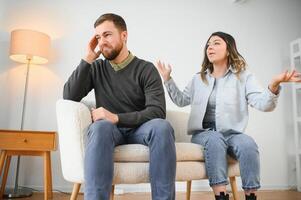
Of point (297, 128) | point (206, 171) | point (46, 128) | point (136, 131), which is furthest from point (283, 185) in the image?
point (46, 128)

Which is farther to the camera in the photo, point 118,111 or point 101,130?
point 118,111

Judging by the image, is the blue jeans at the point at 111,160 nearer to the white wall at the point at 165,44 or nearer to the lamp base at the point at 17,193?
the lamp base at the point at 17,193

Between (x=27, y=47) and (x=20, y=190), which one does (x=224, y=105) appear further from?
(x=20, y=190)

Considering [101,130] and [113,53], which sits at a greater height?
[113,53]

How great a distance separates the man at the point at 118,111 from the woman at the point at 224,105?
29 centimetres

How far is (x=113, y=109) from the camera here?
130cm

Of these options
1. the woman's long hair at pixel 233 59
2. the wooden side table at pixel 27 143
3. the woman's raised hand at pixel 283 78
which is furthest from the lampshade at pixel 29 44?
the woman's raised hand at pixel 283 78

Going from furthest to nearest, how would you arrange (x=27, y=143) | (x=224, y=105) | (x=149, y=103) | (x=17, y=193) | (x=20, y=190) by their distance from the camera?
(x=20, y=190)
(x=17, y=193)
(x=27, y=143)
(x=224, y=105)
(x=149, y=103)

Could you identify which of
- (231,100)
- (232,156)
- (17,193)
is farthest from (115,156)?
(17,193)

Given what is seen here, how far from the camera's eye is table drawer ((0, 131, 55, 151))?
1835mm

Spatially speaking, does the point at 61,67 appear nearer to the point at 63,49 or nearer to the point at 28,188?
the point at 63,49

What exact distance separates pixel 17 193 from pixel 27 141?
1.52 ft

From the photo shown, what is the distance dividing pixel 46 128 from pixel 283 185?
229 cm

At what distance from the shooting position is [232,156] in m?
1.32
